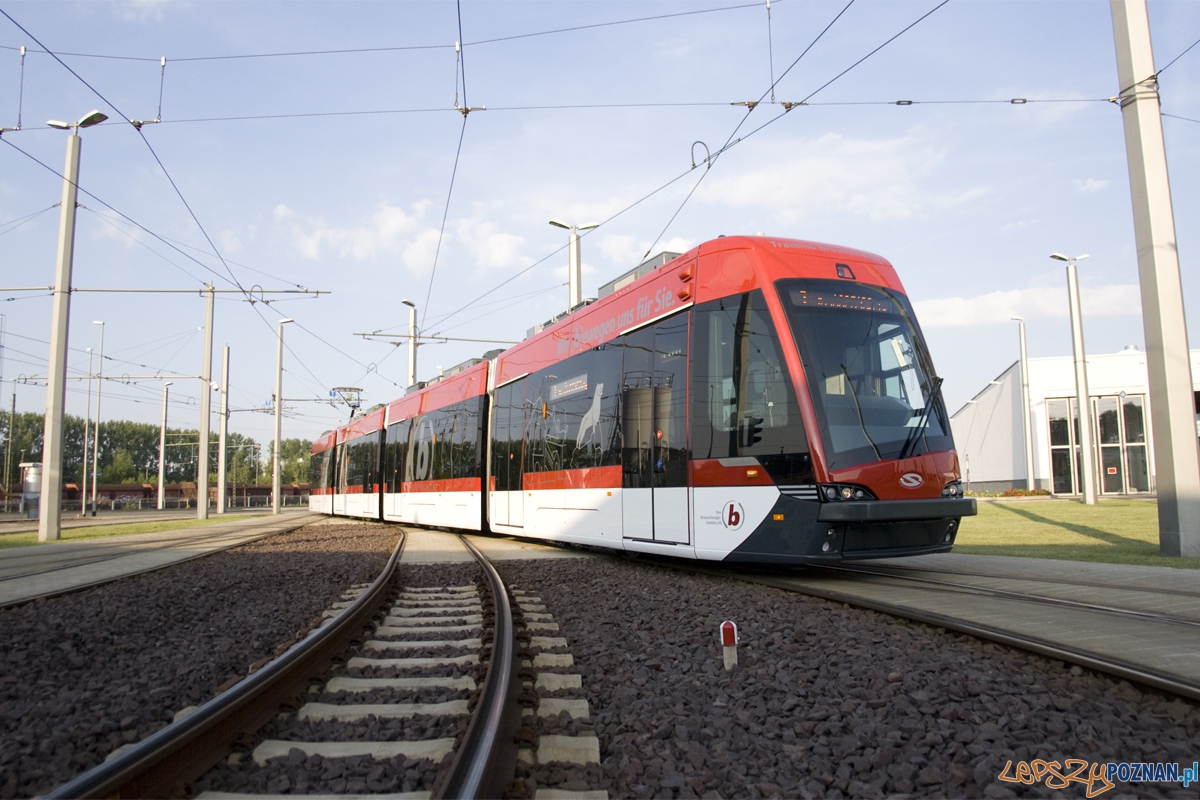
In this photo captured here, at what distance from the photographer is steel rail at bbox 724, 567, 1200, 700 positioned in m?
4.03

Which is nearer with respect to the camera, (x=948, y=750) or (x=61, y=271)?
(x=948, y=750)

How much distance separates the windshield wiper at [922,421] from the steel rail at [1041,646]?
1.72 metres

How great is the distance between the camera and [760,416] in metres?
8.41

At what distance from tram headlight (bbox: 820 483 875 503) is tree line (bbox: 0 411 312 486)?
75.6 metres

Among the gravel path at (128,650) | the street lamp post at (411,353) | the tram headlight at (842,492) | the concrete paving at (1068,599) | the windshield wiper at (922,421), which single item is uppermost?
the street lamp post at (411,353)

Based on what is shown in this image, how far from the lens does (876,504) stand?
7.76 meters

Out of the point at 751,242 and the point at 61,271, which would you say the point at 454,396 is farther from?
the point at 751,242

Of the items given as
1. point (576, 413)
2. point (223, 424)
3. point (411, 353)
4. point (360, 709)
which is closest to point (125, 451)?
point (223, 424)

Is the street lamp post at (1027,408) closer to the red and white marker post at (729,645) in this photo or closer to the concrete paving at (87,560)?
the concrete paving at (87,560)

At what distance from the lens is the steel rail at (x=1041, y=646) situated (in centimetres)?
403

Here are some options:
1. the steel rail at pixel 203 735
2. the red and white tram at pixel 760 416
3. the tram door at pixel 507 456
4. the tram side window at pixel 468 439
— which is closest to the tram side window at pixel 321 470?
the tram side window at pixel 468 439

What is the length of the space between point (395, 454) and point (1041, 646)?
20930 mm

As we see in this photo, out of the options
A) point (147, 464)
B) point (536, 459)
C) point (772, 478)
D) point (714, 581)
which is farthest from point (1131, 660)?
point (147, 464)

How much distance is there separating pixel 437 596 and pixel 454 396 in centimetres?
1070
